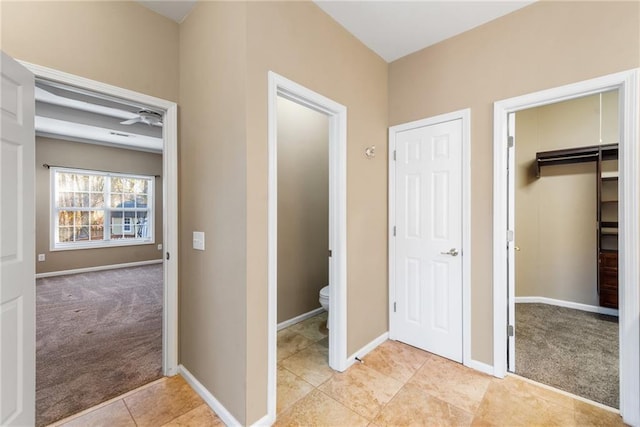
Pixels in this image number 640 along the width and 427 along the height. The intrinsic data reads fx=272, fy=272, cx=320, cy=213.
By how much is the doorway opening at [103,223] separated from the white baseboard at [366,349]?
1426mm

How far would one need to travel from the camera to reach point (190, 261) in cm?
208

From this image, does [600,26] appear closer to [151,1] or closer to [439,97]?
[439,97]

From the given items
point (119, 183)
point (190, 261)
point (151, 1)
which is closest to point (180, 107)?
point (151, 1)

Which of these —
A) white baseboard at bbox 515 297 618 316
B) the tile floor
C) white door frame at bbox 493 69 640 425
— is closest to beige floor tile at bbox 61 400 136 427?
the tile floor

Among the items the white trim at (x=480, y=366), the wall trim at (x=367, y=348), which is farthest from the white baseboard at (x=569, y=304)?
the wall trim at (x=367, y=348)

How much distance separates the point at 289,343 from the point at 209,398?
966 millimetres

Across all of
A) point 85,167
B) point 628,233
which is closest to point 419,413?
A: point 628,233

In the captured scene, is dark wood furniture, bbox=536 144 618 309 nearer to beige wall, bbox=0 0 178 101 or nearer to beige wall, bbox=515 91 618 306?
beige wall, bbox=515 91 618 306

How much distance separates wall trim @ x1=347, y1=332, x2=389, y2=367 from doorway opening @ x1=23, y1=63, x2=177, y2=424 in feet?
4.71

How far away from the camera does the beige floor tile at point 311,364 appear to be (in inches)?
83.9

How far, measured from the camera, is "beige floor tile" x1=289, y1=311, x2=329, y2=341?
2859 mm

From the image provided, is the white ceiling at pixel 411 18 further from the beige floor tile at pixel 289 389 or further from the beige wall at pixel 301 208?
the beige floor tile at pixel 289 389

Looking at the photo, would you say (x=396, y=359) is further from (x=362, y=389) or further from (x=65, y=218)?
(x=65, y=218)

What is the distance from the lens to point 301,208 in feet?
10.7
